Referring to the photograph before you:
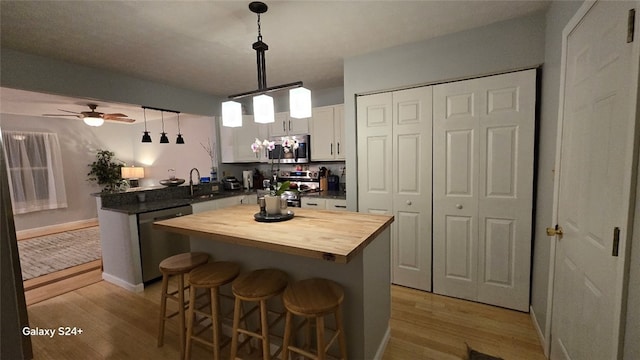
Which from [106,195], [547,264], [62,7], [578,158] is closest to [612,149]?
[578,158]

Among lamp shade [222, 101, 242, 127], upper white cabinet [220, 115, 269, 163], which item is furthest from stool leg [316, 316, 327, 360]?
upper white cabinet [220, 115, 269, 163]

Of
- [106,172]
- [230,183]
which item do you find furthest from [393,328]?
[106,172]

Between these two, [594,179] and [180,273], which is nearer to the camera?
[594,179]

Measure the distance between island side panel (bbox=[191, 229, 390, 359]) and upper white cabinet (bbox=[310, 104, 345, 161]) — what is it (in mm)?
1915

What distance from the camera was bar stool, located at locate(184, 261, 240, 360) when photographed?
166cm

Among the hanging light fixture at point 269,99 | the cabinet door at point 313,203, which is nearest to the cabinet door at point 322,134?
the cabinet door at point 313,203

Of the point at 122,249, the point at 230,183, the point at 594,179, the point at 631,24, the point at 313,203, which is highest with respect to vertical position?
the point at 631,24

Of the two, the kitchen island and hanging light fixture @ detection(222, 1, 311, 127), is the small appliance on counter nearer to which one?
the kitchen island

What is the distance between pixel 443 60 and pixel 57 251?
6010 mm

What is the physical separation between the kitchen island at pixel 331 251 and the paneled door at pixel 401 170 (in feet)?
2.82

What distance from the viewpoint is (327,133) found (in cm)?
369

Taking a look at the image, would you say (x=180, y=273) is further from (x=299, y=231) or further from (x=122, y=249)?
(x=122, y=249)

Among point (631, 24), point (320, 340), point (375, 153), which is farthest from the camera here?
point (375, 153)

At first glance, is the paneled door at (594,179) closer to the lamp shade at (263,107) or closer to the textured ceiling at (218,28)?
the textured ceiling at (218,28)
